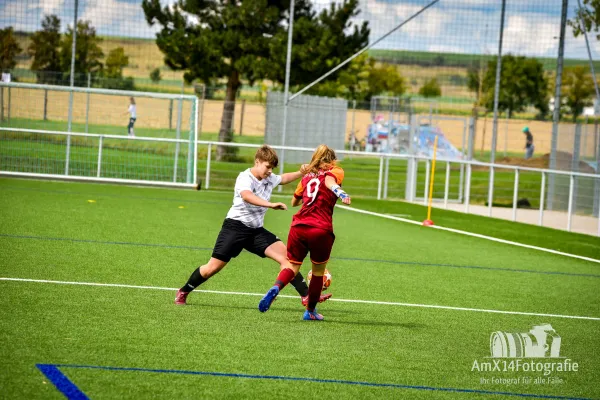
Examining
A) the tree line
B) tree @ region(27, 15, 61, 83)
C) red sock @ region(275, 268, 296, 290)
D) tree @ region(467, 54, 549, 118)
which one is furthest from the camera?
tree @ region(467, 54, 549, 118)

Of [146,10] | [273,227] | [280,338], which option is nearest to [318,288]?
[280,338]

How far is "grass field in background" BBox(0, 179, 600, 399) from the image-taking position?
625 cm

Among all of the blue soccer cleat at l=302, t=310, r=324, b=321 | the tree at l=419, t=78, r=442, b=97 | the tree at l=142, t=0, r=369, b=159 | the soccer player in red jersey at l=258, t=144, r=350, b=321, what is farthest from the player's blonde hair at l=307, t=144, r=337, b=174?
the tree at l=419, t=78, r=442, b=97

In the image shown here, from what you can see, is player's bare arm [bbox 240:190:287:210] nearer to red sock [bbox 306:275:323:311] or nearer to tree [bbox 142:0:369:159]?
red sock [bbox 306:275:323:311]

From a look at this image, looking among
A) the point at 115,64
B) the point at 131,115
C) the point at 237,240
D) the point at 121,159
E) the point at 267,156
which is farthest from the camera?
the point at 115,64

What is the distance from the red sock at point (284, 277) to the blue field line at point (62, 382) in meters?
2.57

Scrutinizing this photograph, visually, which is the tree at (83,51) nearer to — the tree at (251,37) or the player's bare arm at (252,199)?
the tree at (251,37)

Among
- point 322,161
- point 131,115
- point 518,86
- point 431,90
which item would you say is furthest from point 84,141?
point 431,90

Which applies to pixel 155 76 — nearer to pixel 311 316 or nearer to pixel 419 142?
pixel 419 142

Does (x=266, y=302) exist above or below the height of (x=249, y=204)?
below

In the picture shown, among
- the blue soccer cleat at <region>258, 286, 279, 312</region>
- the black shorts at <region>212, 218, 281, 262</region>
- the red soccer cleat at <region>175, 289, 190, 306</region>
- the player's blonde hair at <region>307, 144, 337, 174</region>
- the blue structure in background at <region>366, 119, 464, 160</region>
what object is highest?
the blue structure in background at <region>366, 119, 464, 160</region>

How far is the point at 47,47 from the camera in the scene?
31.0m

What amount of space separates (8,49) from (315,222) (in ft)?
74.2

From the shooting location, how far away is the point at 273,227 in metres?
16.9
